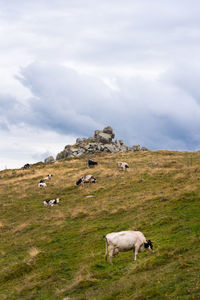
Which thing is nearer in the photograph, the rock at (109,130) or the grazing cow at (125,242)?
the grazing cow at (125,242)

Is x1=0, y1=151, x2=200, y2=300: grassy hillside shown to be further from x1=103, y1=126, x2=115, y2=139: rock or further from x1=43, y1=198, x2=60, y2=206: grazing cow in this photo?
x1=103, y1=126, x2=115, y2=139: rock

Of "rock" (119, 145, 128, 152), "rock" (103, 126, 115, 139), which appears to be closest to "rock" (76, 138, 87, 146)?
"rock" (103, 126, 115, 139)

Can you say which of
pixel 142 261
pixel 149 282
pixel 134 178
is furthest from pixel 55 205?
pixel 149 282

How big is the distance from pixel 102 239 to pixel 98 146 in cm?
7473

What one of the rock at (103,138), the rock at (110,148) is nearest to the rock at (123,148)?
the rock at (110,148)

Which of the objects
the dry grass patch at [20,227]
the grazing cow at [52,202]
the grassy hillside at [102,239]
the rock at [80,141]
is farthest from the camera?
the rock at [80,141]

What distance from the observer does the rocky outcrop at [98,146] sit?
94.5 metres

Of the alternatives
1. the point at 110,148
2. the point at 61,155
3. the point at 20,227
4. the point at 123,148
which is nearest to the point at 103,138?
the point at 123,148

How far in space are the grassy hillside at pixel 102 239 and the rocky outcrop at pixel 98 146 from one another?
4832 centimetres

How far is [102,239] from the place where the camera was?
21484mm

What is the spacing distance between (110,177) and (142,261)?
106ft

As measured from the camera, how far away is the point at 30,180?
57.8 meters

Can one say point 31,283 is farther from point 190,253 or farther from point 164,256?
point 190,253

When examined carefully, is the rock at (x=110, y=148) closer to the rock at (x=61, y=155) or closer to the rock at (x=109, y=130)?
the rock at (x=109, y=130)
